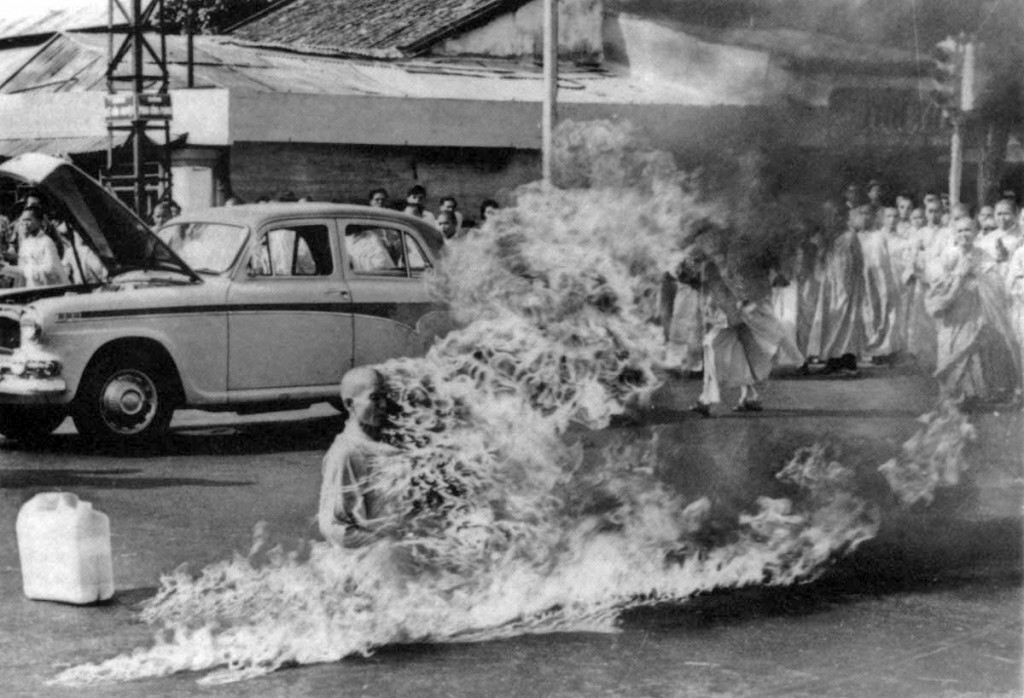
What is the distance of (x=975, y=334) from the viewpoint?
14359mm

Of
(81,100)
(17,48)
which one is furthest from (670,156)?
(17,48)

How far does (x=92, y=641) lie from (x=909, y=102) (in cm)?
460

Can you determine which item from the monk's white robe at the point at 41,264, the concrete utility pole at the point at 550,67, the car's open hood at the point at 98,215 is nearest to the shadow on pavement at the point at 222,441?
the car's open hood at the point at 98,215

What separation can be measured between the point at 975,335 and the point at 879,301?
3.73 meters

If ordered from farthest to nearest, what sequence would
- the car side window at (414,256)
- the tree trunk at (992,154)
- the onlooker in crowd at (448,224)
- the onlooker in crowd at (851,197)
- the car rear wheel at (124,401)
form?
the onlooker in crowd at (448,224)
the car side window at (414,256)
the car rear wheel at (124,401)
the onlooker in crowd at (851,197)
the tree trunk at (992,154)

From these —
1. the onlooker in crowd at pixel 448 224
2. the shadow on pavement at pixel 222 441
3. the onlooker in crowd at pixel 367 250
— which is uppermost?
the onlooker in crowd at pixel 448 224

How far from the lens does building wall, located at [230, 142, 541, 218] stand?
23.0 meters

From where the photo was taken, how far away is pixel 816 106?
26.9 feet

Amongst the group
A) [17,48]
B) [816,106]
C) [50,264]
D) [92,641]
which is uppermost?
[17,48]

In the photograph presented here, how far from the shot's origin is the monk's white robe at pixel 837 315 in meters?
17.6

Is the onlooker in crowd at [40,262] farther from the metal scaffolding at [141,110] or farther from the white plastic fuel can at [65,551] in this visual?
the white plastic fuel can at [65,551]

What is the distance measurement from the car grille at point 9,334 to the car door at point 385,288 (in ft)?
7.95

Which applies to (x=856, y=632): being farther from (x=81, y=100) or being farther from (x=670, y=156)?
(x=81, y=100)

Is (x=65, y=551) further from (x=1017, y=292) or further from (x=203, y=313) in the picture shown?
(x=1017, y=292)
